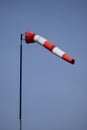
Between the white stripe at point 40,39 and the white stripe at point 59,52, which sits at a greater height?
the white stripe at point 40,39

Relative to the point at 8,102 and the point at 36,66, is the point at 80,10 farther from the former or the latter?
the point at 8,102

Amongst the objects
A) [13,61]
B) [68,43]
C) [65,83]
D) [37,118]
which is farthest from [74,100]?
[13,61]

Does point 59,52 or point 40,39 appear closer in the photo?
point 59,52

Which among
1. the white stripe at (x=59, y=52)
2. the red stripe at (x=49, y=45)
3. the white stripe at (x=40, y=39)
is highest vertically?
the white stripe at (x=40, y=39)

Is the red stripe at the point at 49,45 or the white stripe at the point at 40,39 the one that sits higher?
the white stripe at the point at 40,39

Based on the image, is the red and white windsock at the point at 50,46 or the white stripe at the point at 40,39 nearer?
the red and white windsock at the point at 50,46

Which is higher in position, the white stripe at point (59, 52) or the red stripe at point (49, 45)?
the red stripe at point (49, 45)

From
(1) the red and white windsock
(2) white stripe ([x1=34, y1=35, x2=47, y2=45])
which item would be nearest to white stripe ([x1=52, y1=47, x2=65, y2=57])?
(1) the red and white windsock

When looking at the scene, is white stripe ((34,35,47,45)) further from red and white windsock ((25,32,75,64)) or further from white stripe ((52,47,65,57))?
white stripe ((52,47,65,57))

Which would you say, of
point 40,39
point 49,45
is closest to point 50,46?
point 49,45

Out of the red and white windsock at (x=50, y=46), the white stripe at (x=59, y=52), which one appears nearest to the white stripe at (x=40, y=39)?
the red and white windsock at (x=50, y=46)

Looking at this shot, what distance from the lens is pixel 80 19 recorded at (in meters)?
1.80

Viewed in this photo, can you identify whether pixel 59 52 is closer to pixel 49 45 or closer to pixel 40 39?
pixel 49 45

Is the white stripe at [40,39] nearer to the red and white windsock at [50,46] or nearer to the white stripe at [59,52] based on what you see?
the red and white windsock at [50,46]
